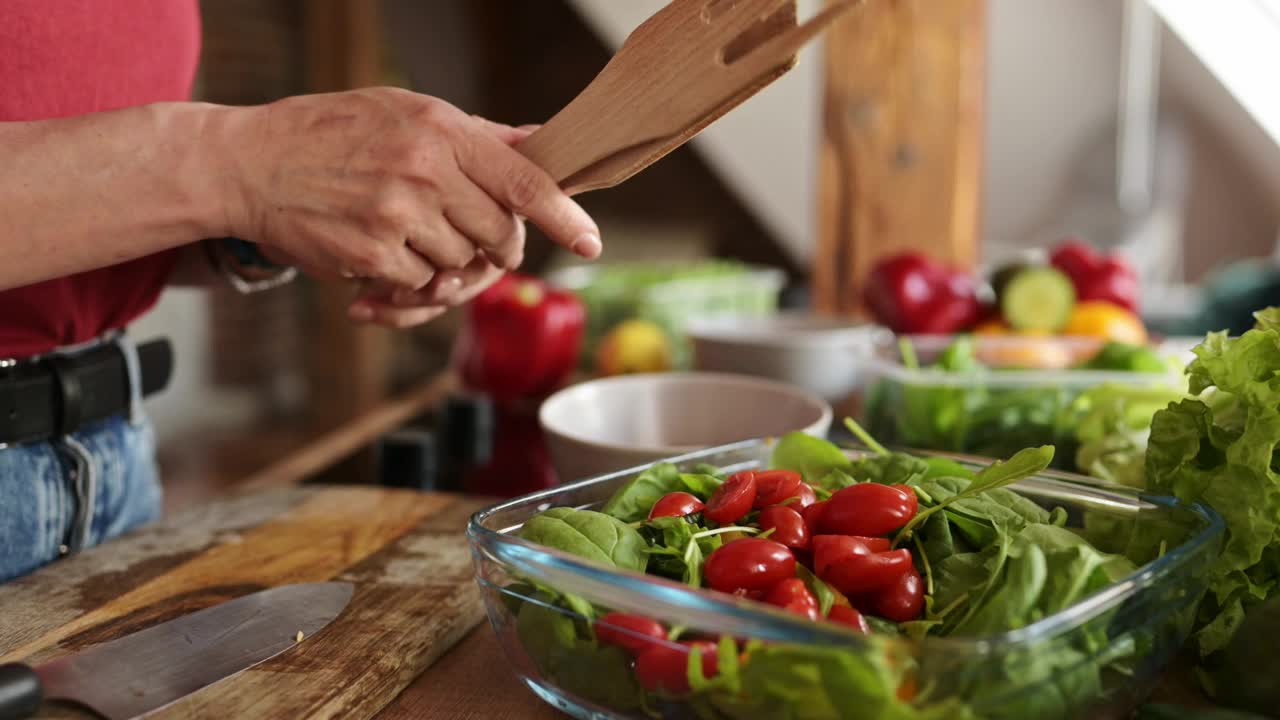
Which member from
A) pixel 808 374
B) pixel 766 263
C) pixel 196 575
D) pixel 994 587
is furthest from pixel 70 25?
pixel 766 263

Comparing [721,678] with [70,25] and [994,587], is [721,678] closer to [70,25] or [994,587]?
[994,587]

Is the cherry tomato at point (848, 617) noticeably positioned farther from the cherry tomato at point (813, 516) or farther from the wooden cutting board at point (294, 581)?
the wooden cutting board at point (294, 581)

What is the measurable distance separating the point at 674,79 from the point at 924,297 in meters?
1.18

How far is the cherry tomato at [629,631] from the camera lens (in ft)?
1.83

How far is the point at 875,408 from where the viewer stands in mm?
1284

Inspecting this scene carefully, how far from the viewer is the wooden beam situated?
2191 millimetres

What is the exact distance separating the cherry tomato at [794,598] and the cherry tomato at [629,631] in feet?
0.23

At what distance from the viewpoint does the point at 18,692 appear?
577 millimetres

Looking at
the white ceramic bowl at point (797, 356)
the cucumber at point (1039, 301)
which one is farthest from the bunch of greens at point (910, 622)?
the cucumber at point (1039, 301)

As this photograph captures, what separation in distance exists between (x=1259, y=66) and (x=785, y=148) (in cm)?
168

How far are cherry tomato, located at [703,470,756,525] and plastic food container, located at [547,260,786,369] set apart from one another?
47.3 inches

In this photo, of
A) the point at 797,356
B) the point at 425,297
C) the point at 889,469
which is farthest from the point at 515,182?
the point at 797,356

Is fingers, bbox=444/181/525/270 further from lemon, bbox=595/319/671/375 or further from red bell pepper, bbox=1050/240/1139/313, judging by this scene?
red bell pepper, bbox=1050/240/1139/313

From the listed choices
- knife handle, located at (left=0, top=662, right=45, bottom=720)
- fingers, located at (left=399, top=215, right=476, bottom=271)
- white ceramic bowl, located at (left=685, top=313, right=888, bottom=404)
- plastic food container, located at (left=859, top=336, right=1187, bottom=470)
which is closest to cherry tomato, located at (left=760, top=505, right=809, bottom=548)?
fingers, located at (left=399, top=215, right=476, bottom=271)
